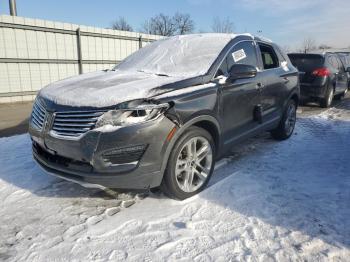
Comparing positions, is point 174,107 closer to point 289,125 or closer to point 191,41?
point 191,41

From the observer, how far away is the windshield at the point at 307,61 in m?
8.88

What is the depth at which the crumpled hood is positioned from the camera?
2.92 meters

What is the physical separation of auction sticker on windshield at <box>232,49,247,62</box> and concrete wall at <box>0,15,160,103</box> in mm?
8367

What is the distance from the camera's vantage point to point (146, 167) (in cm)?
294

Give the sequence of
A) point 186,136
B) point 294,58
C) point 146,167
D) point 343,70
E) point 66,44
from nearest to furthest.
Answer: point 146,167, point 186,136, point 294,58, point 343,70, point 66,44

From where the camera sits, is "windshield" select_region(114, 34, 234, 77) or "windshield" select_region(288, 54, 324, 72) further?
"windshield" select_region(288, 54, 324, 72)

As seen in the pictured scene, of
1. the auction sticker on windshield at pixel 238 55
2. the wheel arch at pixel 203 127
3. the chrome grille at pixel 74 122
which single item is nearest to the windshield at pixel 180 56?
the auction sticker on windshield at pixel 238 55

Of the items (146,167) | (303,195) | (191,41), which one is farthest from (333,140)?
(146,167)

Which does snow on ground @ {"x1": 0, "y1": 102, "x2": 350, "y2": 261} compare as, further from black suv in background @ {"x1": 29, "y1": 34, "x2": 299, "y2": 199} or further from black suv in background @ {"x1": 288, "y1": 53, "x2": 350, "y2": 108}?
black suv in background @ {"x1": 288, "y1": 53, "x2": 350, "y2": 108}

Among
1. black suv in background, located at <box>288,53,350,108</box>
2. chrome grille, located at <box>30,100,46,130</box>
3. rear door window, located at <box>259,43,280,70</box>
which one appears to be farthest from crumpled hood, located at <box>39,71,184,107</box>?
black suv in background, located at <box>288,53,350,108</box>

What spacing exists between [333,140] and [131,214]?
4322mm

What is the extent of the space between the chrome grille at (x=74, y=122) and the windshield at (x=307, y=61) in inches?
301

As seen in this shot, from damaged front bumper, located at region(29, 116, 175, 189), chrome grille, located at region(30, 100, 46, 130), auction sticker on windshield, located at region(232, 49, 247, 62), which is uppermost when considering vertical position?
auction sticker on windshield, located at region(232, 49, 247, 62)

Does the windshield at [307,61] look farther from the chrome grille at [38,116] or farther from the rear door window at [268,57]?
the chrome grille at [38,116]
